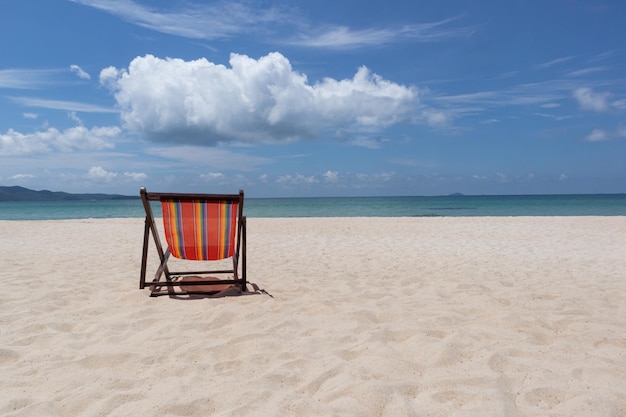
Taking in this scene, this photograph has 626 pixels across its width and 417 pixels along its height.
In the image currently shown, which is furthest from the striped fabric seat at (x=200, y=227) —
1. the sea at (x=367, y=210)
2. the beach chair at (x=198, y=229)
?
the sea at (x=367, y=210)

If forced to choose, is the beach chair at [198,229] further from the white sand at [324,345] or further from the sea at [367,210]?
the sea at [367,210]

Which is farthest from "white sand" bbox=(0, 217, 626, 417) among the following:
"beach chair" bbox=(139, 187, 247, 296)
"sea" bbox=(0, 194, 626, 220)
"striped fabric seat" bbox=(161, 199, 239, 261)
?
"sea" bbox=(0, 194, 626, 220)

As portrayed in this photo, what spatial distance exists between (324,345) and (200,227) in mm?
2201

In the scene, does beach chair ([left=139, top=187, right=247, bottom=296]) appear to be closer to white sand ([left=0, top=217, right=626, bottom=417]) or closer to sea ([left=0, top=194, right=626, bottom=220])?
white sand ([left=0, top=217, right=626, bottom=417])

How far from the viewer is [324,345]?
3.05 m

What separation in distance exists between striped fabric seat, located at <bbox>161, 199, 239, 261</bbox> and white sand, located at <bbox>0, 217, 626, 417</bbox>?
0.60 metres

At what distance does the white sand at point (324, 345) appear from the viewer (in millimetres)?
2279

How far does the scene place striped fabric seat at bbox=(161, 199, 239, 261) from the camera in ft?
15.2

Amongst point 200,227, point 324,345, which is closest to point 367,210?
point 200,227

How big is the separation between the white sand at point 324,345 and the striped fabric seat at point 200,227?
0.60m

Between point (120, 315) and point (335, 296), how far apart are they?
6.36ft

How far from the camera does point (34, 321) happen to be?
357cm

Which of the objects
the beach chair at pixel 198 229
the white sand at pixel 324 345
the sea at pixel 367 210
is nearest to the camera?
the white sand at pixel 324 345

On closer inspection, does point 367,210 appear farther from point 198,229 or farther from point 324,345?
point 324,345
